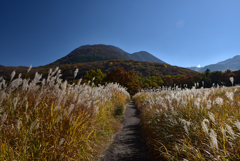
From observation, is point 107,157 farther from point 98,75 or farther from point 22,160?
point 98,75

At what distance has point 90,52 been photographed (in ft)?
547

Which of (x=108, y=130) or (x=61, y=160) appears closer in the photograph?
(x=61, y=160)

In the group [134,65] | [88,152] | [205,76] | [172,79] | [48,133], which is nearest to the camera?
[48,133]

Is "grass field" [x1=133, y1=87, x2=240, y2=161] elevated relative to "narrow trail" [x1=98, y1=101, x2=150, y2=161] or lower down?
elevated

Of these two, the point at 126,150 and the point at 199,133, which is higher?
the point at 199,133

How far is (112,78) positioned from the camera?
29.2 meters

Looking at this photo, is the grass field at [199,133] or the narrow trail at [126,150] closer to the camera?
the grass field at [199,133]

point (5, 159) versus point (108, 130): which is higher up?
point (5, 159)

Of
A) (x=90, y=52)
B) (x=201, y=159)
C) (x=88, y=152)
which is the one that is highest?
(x=90, y=52)

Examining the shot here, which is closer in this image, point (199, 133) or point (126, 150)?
point (199, 133)

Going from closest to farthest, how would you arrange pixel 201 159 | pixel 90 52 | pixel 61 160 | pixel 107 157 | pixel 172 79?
pixel 201 159 → pixel 61 160 → pixel 107 157 → pixel 172 79 → pixel 90 52

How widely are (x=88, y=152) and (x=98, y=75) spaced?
37.1m

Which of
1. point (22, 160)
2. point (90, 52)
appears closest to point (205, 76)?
point (22, 160)

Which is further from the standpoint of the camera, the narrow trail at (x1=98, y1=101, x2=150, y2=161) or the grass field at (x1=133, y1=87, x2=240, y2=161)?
the narrow trail at (x1=98, y1=101, x2=150, y2=161)
